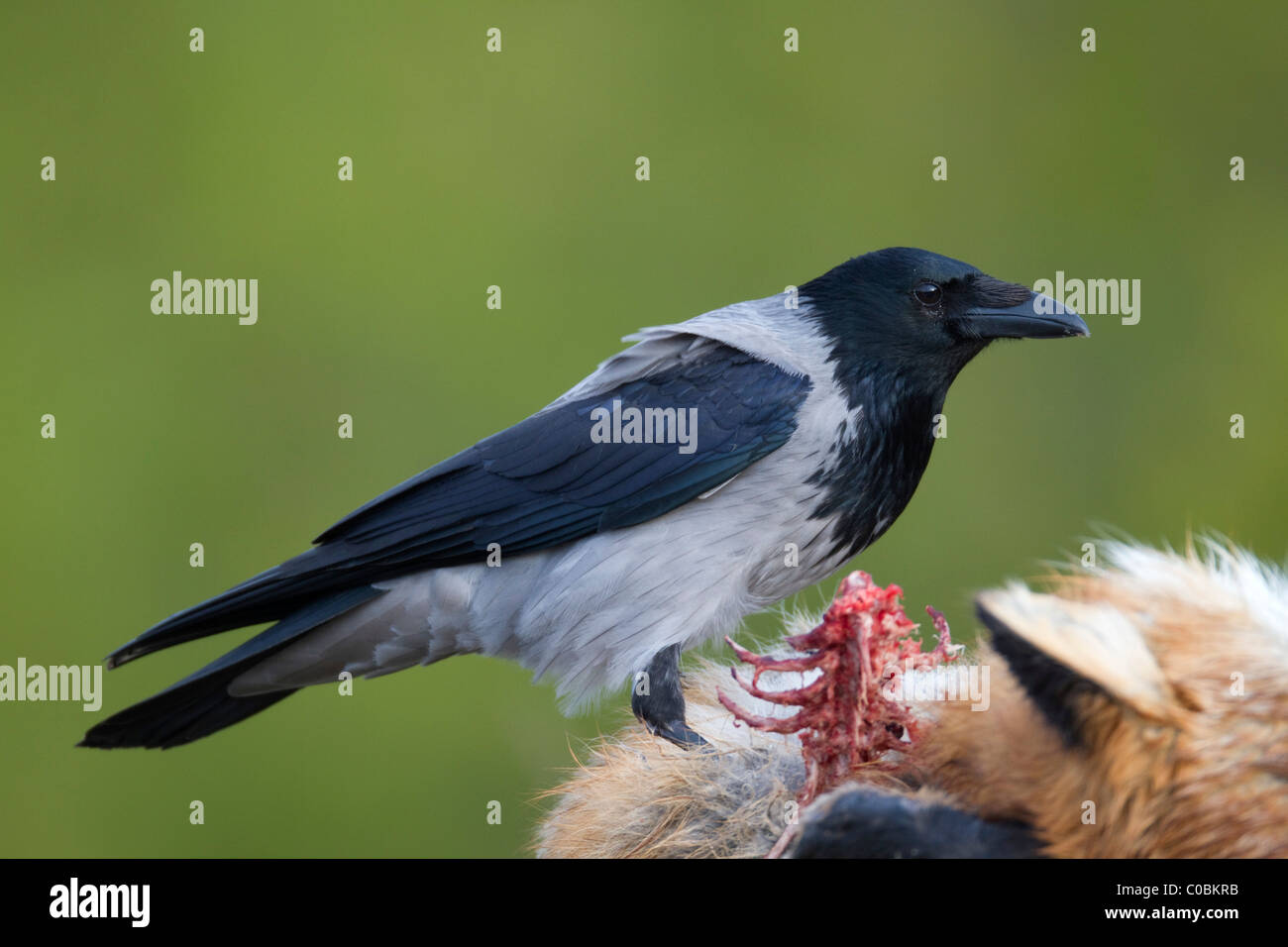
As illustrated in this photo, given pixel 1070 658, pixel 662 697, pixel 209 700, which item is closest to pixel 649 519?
pixel 662 697

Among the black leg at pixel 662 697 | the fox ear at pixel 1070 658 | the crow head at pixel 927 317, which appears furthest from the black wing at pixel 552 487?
the fox ear at pixel 1070 658

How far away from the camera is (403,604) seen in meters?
1.91

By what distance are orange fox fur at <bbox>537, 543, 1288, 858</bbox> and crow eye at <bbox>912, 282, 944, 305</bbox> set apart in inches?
32.5

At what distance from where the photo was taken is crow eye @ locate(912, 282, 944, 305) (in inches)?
72.7

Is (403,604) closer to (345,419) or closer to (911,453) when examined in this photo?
(911,453)

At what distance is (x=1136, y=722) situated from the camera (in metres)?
0.88

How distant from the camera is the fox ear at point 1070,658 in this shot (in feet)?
2.85

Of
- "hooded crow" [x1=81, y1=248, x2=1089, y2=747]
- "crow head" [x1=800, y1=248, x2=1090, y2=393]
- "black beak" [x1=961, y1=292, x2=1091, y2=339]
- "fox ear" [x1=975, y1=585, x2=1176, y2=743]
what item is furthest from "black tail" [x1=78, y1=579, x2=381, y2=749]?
"fox ear" [x1=975, y1=585, x2=1176, y2=743]

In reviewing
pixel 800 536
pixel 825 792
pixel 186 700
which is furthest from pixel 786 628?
pixel 186 700

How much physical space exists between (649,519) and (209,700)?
69cm
